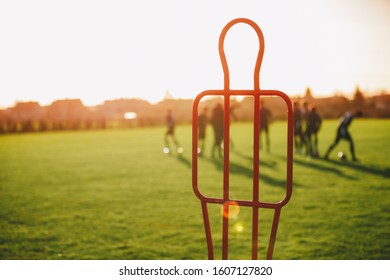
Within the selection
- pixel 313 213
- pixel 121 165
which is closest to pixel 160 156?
pixel 121 165

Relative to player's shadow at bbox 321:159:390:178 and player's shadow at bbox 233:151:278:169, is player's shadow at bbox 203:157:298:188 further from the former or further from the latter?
player's shadow at bbox 321:159:390:178

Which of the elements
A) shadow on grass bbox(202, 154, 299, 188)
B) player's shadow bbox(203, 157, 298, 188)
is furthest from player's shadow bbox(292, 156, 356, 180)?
player's shadow bbox(203, 157, 298, 188)

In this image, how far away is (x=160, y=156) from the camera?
13734 millimetres

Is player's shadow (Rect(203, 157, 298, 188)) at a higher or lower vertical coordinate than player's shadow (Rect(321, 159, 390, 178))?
lower

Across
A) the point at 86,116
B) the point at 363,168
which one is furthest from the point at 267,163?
the point at 86,116

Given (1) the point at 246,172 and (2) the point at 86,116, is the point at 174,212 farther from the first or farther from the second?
(2) the point at 86,116

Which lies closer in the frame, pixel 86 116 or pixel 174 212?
pixel 174 212

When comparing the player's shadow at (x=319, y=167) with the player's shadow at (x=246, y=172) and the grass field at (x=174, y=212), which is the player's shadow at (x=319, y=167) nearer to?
the grass field at (x=174, y=212)

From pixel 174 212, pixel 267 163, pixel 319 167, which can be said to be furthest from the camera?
pixel 267 163

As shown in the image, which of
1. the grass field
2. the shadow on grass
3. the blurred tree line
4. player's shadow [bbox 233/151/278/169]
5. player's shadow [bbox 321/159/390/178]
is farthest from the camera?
the blurred tree line

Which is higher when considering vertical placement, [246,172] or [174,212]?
[246,172]

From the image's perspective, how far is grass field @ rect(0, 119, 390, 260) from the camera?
16.2 ft

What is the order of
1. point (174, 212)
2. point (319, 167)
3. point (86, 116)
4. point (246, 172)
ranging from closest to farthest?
point (174, 212)
point (246, 172)
point (319, 167)
point (86, 116)

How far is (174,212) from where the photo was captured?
21.2 ft
